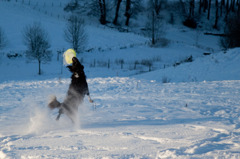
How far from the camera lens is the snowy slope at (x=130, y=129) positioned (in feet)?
12.8

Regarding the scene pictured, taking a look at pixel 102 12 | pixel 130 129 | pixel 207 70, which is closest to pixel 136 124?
pixel 130 129

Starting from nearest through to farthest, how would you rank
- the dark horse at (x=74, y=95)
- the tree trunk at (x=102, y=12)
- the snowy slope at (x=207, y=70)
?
the dark horse at (x=74, y=95) < the snowy slope at (x=207, y=70) < the tree trunk at (x=102, y=12)

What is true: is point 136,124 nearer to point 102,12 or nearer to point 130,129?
point 130,129

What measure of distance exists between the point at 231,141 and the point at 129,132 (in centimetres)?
212

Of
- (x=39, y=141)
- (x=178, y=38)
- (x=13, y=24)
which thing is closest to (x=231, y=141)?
(x=39, y=141)

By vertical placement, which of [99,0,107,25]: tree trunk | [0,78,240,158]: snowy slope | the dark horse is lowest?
[0,78,240,158]: snowy slope

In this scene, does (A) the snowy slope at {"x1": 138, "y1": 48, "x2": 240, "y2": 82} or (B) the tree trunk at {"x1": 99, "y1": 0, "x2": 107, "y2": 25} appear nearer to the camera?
(A) the snowy slope at {"x1": 138, "y1": 48, "x2": 240, "y2": 82}

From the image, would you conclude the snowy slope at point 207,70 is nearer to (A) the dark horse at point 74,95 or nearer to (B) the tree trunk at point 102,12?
(A) the dark horse at point 74,95

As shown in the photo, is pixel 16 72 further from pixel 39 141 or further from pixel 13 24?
pixel 39 141

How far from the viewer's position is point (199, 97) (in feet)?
30.7

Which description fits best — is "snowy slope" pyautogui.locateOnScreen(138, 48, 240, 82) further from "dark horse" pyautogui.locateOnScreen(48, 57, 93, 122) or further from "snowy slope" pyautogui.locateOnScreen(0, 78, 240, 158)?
"dark horse" pyautogui.locateOnScreen(48, 57, 93, 122)

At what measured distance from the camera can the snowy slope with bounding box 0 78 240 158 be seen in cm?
389

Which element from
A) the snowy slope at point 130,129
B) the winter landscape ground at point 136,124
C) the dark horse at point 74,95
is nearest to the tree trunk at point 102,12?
the winter landscape ground at point 136,124

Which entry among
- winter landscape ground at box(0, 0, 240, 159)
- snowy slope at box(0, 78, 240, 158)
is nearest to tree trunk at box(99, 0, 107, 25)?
winter landscape ground at box(0, 0, 240, 159)
